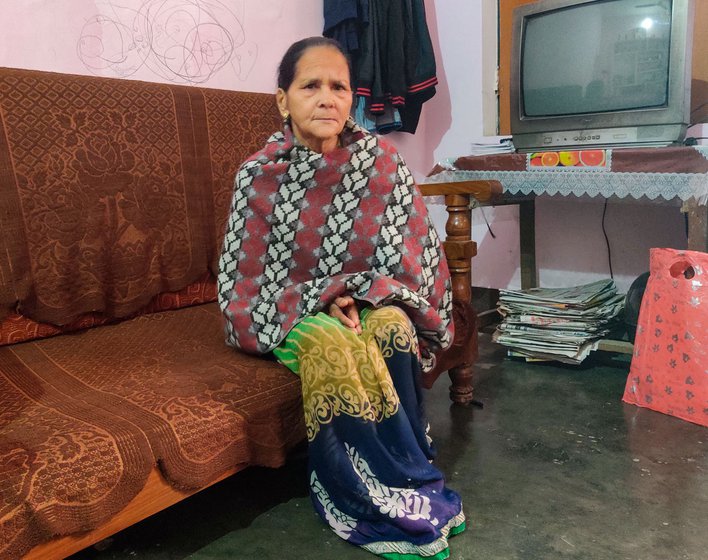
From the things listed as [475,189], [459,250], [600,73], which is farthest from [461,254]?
[600,73]

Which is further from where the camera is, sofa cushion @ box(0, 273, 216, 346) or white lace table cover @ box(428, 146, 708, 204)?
white lace table cover @ box(428, 146, 708, 204)

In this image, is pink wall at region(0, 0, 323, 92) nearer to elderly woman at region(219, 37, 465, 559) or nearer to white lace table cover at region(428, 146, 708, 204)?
elderly woman at region(219, 37, 465, 559)

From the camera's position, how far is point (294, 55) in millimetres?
1553

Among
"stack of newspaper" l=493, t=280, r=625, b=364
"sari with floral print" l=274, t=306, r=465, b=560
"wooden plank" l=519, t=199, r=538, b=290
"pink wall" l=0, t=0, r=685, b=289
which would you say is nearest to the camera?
"sari with floral print" l=274, t=306, r=465, b=560

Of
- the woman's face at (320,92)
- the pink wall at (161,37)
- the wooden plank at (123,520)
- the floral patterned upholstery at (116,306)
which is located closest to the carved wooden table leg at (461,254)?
the woman's face at (320,92)

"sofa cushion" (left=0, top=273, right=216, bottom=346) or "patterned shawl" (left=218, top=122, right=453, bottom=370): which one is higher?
"patterned shawl" (left=218, top=122, right=453, bottom=370)

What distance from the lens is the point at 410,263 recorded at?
5.04 ft

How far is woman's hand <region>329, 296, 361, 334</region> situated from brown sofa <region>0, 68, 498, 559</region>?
0.17 m

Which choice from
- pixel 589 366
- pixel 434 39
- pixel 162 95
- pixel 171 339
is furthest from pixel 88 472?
pixel 434 39

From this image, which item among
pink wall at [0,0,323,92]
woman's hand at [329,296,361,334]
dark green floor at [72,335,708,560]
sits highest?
pink wall at [0,0,323,92]

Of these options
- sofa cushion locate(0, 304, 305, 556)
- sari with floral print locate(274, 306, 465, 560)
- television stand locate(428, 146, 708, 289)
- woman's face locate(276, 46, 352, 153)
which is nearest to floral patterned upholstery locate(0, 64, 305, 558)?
sofa cushion locate(0, 304, 305, 556)

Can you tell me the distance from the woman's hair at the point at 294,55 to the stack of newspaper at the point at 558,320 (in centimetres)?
135

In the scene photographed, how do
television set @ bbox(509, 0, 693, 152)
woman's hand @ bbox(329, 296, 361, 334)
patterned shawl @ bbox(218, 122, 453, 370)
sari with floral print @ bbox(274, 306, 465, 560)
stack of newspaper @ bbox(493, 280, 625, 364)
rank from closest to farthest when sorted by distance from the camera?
sari with floral print @ bbox(274, 306, 465, 560) → woman's hand @ bbox(329, 296, 361, 334) → patterned shawl @ bbox(218, 122, 453, 370) → television set @ bbox(509, 0, 693, 152) → stack of newspaper @ bbox(493, 280, 625, 364)

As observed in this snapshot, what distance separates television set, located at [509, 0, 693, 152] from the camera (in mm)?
2148
